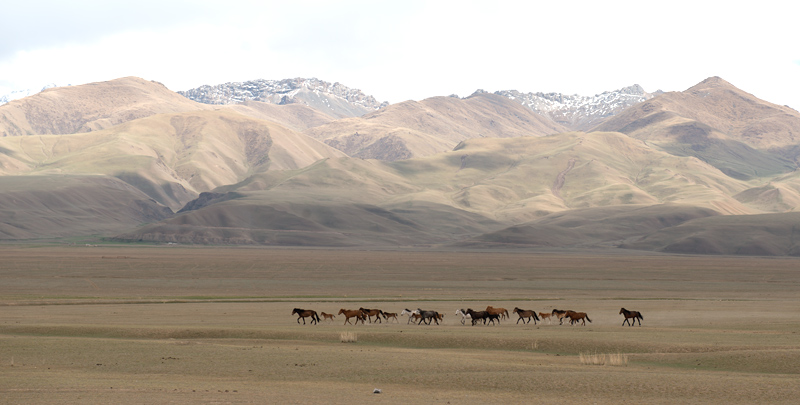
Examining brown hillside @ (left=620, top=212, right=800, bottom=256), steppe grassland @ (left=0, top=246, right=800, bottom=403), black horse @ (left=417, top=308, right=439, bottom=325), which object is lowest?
steppe grassland @ (left=0, top=246, right=800, bottom=403)

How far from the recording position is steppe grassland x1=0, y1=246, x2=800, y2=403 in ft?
69.0

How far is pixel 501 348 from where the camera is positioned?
3228cm

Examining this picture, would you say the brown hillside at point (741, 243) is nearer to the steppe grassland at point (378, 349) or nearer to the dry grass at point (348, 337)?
the steppe grassland at point (378, 349)

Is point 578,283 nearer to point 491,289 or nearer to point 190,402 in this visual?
point 491,289

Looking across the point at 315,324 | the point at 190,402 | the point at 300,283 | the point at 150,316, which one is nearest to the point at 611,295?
the point at 300,283

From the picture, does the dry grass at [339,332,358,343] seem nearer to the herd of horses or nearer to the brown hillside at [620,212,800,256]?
the herd of horses

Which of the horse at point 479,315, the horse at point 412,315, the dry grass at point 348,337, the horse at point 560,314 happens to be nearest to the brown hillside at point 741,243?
the horse at point 560,314

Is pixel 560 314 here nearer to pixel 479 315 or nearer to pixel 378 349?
pixel 479 315

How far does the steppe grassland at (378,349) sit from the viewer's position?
69.0 feet

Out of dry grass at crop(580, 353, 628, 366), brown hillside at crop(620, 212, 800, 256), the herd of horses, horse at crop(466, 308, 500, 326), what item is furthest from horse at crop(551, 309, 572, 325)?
brown hillside at crop(620, 212, 800, 256)

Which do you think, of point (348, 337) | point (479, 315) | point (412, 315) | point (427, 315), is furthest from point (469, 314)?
point (348, 337)

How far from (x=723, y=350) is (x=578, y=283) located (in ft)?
191

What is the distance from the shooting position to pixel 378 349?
31.1 metres

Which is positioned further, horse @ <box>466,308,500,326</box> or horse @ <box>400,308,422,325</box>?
horse @ <box>400,308,422,325</box>
